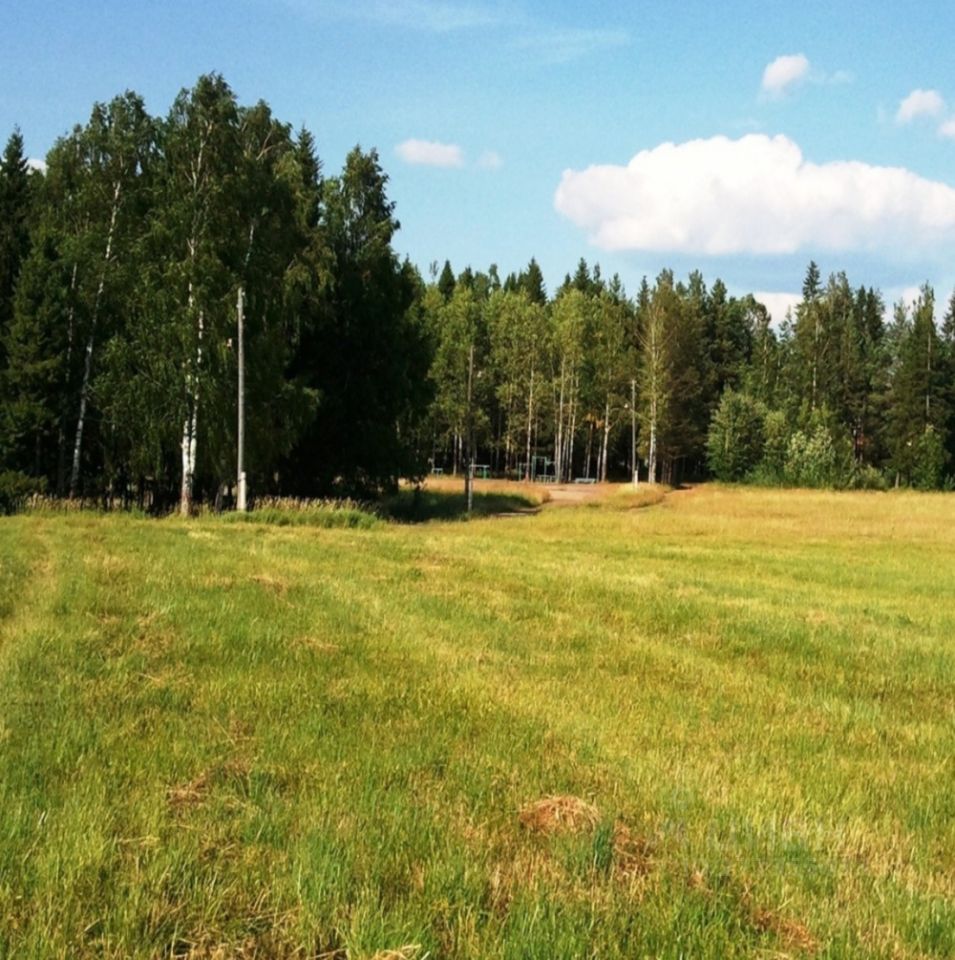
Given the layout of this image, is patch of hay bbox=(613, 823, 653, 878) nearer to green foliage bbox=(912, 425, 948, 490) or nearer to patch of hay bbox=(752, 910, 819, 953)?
patch of hay bbox=(752, 910, 819, 953)

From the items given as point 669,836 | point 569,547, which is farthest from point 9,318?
point 669,836

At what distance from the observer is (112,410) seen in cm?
3328

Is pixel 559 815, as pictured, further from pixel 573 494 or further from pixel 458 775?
pixel 573 494

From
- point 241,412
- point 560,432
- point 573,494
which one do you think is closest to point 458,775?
point 241,412

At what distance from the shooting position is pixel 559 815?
4945 mm

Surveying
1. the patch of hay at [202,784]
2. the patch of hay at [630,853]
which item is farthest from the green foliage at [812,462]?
the patch of hay at [202,784]

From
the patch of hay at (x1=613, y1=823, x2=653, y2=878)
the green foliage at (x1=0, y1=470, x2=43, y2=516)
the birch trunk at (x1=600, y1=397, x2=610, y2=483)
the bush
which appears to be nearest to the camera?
the patch of hay at (x1=613, y1=823, x2=653, y2=878)

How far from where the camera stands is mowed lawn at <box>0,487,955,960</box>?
3756 millimetres

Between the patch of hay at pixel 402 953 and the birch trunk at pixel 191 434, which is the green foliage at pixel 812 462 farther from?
the patch of hay at pixel 402 953

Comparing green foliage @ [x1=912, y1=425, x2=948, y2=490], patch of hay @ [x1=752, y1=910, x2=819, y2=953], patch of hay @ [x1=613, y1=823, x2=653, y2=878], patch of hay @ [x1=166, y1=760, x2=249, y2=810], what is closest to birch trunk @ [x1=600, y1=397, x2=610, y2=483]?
green foliage @ [x1=912, y1=425, x2=948, y2=490]

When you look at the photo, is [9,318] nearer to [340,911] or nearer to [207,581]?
[207,581]

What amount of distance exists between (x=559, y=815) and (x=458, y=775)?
0.87m

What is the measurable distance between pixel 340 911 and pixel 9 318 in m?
38.3

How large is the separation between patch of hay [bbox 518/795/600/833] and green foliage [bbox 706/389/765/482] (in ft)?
254
